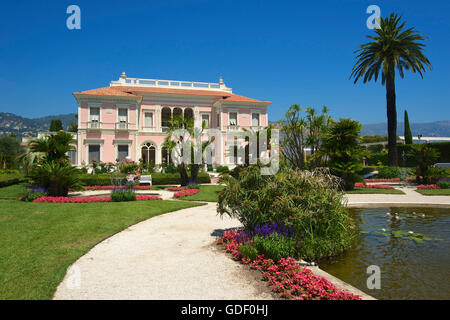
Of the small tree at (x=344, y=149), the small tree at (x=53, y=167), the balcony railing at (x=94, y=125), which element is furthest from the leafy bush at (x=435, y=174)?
the balcony railing at (x=94, y=125)

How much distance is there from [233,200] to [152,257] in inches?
84.8

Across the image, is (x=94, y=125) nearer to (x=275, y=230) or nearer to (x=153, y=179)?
(x=153, y=179)

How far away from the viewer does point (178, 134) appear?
21.1m

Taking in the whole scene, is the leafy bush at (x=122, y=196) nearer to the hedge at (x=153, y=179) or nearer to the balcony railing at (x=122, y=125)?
the hedge at (x=153, y=179)

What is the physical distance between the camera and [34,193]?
44.3 ft

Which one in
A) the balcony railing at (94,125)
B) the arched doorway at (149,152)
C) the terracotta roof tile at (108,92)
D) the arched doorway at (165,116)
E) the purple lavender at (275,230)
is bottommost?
the purple lavender at (275,230)

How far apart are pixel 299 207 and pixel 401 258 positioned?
94.8 inches

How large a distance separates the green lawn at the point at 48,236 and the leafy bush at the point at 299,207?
3.61m

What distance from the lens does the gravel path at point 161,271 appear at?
420 centimetres

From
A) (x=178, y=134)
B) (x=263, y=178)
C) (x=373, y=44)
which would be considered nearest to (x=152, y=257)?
(x=263, y=178)

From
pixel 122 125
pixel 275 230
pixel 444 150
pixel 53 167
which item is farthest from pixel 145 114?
pixel 444 150

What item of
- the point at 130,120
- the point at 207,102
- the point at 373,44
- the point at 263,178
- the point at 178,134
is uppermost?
the point at 373,44

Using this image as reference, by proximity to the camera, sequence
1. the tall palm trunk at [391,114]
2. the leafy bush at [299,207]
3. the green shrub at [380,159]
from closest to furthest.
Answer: the leafy bush at [299,207] < the tall palm trunk at [391,114] < the green shrub at [380,159]
